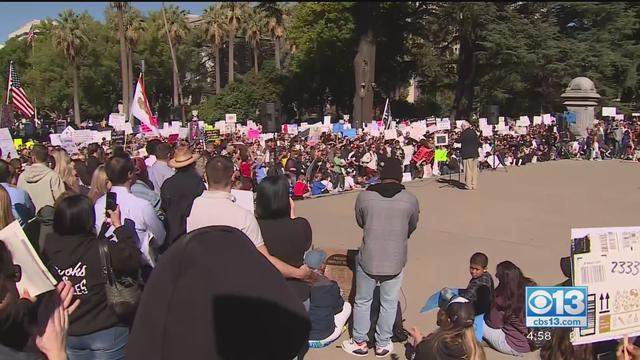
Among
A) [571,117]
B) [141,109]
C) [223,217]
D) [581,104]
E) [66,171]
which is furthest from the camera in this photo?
[581,104]

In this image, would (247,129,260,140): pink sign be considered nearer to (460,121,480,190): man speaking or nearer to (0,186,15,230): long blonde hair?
(460,121,480,190): man speaking

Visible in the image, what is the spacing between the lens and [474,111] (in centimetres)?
4391

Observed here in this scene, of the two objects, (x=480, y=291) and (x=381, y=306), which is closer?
(x=381, y=306)

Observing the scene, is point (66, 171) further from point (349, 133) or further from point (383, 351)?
point (349, 133)

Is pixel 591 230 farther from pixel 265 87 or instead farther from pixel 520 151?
pixel 265 87

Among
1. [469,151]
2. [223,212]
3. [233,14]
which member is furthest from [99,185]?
[233,14]

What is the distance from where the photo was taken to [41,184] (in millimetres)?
6082

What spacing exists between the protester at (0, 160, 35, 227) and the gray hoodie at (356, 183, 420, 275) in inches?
115

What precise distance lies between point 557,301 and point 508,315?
2076mm

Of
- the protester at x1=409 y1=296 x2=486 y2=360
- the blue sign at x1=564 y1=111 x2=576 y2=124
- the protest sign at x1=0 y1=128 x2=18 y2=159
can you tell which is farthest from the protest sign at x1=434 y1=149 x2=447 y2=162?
the protester at x1=409 y1=296 x2=486 y2=360

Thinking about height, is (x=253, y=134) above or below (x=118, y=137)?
below

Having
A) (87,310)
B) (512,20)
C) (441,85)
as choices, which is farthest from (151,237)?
(441,85)

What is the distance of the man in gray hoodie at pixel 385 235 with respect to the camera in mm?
5070

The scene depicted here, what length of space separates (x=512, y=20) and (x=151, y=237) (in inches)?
1352
